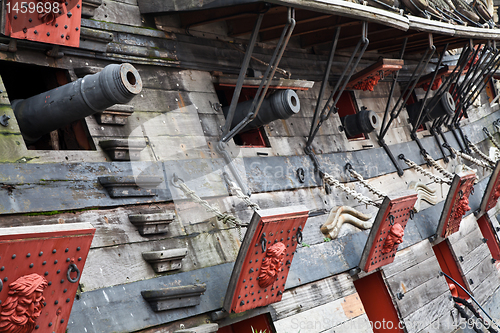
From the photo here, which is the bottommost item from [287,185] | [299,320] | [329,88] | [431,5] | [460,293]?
[460,293]

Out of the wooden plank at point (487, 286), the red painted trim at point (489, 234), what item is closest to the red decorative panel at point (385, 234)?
the wooden plank at point (487, 286)

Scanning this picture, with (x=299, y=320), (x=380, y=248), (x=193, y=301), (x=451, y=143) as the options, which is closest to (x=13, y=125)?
(x=193, y=301)

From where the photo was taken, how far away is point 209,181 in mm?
5605

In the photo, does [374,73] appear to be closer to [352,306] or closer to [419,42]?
[419,42]

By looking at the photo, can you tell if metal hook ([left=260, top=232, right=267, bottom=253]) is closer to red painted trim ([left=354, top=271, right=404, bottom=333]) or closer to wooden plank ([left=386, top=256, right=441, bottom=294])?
red painted trim ([left=354, top=271, right=404, bottom=333])

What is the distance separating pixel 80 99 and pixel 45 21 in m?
0.86

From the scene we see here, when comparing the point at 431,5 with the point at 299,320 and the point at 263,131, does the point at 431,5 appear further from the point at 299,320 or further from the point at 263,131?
the point at 299,320

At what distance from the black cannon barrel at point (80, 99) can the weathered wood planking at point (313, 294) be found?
275 cm

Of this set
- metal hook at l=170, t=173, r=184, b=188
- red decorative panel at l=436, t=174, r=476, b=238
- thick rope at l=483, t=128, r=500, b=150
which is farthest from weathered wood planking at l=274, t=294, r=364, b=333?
thick rope at l=483, t=128, r=500, b=150

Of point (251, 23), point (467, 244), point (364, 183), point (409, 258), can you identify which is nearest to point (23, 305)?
point (251, 23)

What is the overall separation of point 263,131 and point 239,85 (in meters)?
1.28

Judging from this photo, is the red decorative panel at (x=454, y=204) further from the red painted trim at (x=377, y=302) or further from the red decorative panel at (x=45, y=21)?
the red decorative panel at (x=45, y=21)

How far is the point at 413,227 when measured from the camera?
8.34 meters

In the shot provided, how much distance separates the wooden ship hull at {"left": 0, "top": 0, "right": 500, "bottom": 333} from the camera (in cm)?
395
